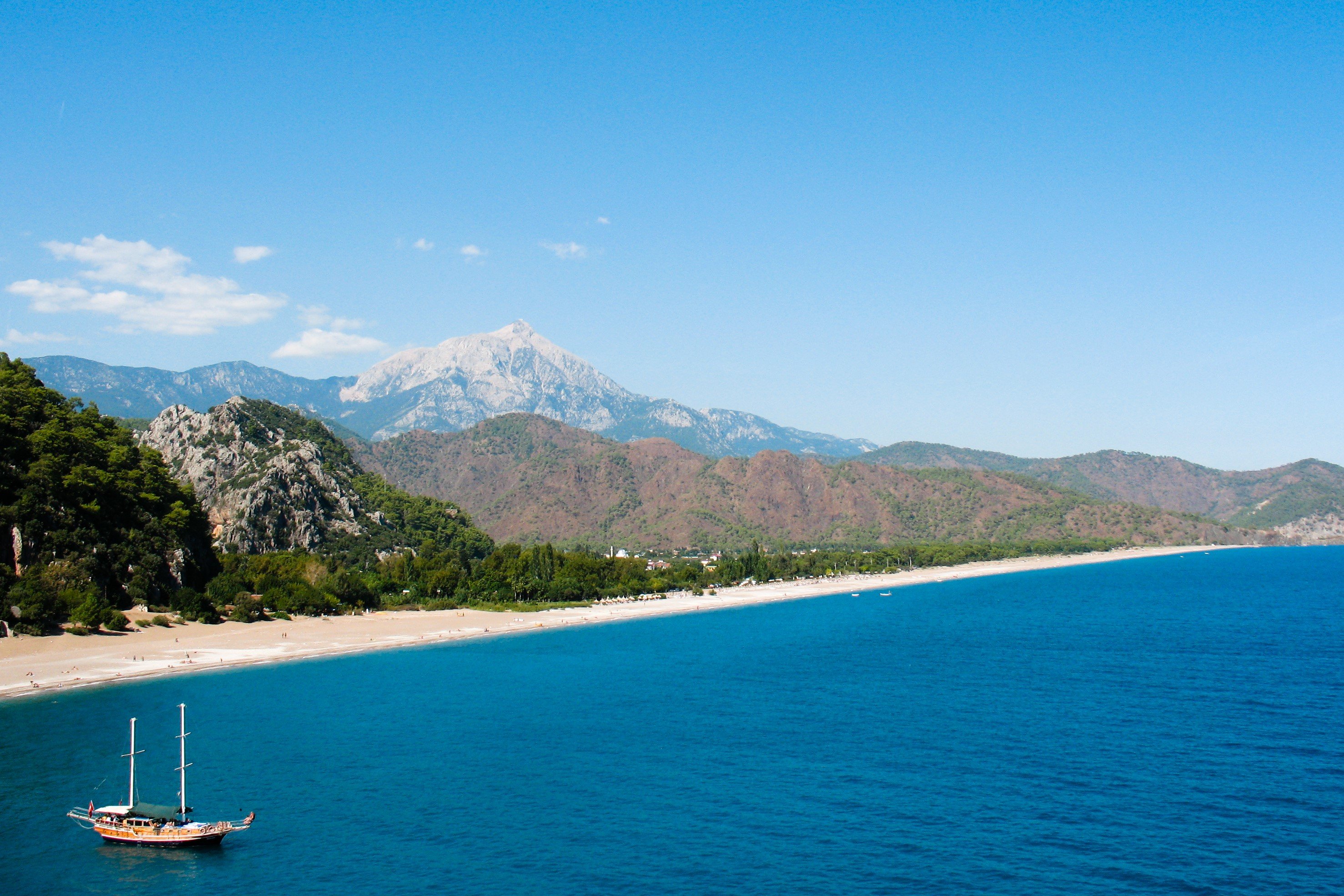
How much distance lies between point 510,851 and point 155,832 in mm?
17411

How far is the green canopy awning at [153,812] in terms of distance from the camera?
143 ft

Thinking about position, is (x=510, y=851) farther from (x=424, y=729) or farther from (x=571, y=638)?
(x=571, y=638)

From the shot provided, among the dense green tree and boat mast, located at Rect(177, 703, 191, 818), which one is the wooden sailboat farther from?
the dense green tree

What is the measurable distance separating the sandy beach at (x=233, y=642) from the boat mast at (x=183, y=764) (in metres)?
18.8

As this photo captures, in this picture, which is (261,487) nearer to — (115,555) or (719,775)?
(115,555)

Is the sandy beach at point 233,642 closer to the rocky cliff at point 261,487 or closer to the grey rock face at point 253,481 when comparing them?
the rocky cliff at point 261,487

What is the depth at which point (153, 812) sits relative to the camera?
43688mm

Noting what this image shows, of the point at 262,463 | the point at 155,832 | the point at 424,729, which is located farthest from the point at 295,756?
the point at 262,463

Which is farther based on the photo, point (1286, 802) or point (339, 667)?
point (339, 667)

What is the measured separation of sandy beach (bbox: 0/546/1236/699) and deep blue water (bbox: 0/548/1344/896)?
6.16 m

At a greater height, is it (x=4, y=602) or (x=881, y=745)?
(x=4, y=602)

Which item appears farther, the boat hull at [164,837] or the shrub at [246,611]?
the shrub at [246,611]

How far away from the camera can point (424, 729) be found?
65.7m

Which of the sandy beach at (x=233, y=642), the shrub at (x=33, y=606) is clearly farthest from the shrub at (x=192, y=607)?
the shrub at (x=33, y=606)
